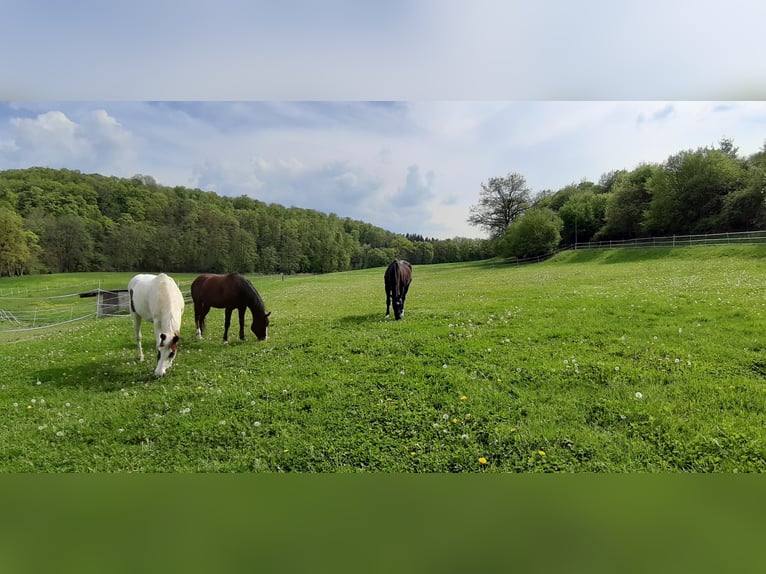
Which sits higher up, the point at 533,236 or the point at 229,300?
the point at 533,236

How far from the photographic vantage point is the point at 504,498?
2256 mm

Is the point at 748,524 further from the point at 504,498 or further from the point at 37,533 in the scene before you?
the point at 37,533

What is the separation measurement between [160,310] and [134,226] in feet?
4.78

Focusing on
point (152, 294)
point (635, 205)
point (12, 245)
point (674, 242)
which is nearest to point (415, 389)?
point (152, 294)

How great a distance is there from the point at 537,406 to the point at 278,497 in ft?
7.30

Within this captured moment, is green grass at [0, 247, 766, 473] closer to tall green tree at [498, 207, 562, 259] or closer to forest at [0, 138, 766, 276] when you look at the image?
forest at [0, 138, 766, 276]

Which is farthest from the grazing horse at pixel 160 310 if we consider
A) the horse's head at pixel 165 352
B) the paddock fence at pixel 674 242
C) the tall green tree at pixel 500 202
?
the paddock fence at pixel 674 242

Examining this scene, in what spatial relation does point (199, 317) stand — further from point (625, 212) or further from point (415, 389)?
point (625, 212)

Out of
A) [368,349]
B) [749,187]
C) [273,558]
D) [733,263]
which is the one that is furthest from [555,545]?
[749,187]

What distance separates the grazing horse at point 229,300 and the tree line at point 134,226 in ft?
0.75

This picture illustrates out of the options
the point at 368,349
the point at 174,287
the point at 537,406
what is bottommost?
the point at 537,406

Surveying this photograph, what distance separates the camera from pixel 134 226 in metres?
4.46

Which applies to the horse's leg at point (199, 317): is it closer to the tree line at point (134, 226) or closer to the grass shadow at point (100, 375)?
the tree line at point (134, 226)

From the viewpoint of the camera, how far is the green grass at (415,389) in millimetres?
2535
